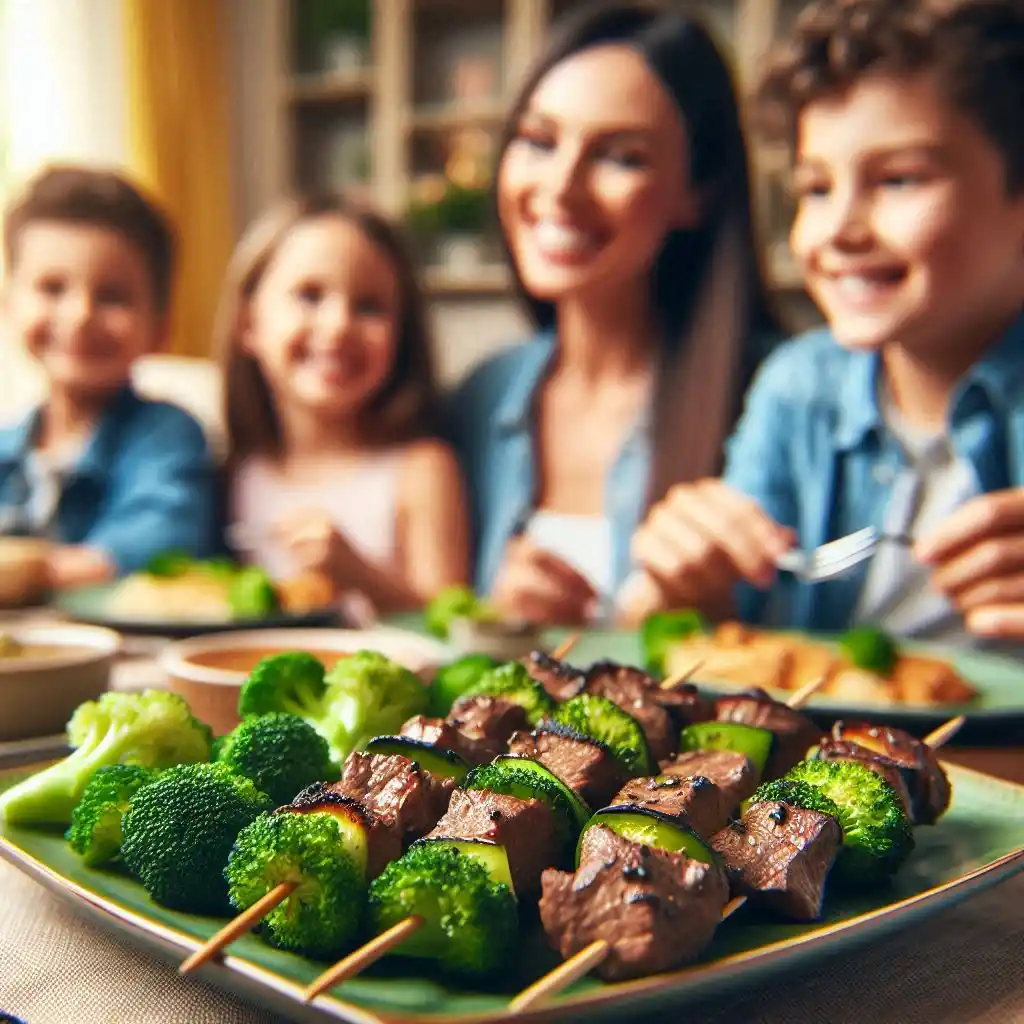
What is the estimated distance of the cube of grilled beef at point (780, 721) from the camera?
2.95 feet

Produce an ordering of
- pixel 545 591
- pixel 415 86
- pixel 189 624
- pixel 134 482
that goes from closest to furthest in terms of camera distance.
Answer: pixel 189 624, pixel 545 591, pixel 134 482, pixel 415 86

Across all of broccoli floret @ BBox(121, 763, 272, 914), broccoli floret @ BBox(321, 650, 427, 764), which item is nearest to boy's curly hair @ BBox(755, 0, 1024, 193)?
broccoli floret @ BBox(321, 650, 427, 764)

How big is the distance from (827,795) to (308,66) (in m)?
5.87

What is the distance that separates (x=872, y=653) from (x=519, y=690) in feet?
1.72

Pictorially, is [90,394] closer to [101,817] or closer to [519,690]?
[519,690]

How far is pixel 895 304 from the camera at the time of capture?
219cm

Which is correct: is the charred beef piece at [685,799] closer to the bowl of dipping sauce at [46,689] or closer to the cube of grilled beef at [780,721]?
the cube of grilled beef at [780,721]

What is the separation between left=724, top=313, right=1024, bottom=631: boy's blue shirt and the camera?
215 cm

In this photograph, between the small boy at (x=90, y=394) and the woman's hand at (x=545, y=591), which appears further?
the small boy at (x=90, y=394)

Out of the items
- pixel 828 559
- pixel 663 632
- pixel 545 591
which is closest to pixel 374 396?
pixel 545 591

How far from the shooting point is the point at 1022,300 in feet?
7.61

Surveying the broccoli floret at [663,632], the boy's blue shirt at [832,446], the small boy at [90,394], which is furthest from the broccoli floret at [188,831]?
the small boy at [90,394]

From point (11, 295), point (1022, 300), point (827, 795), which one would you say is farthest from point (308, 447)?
point (827, 795)

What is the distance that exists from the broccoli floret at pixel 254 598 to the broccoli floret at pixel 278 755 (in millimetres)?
880
